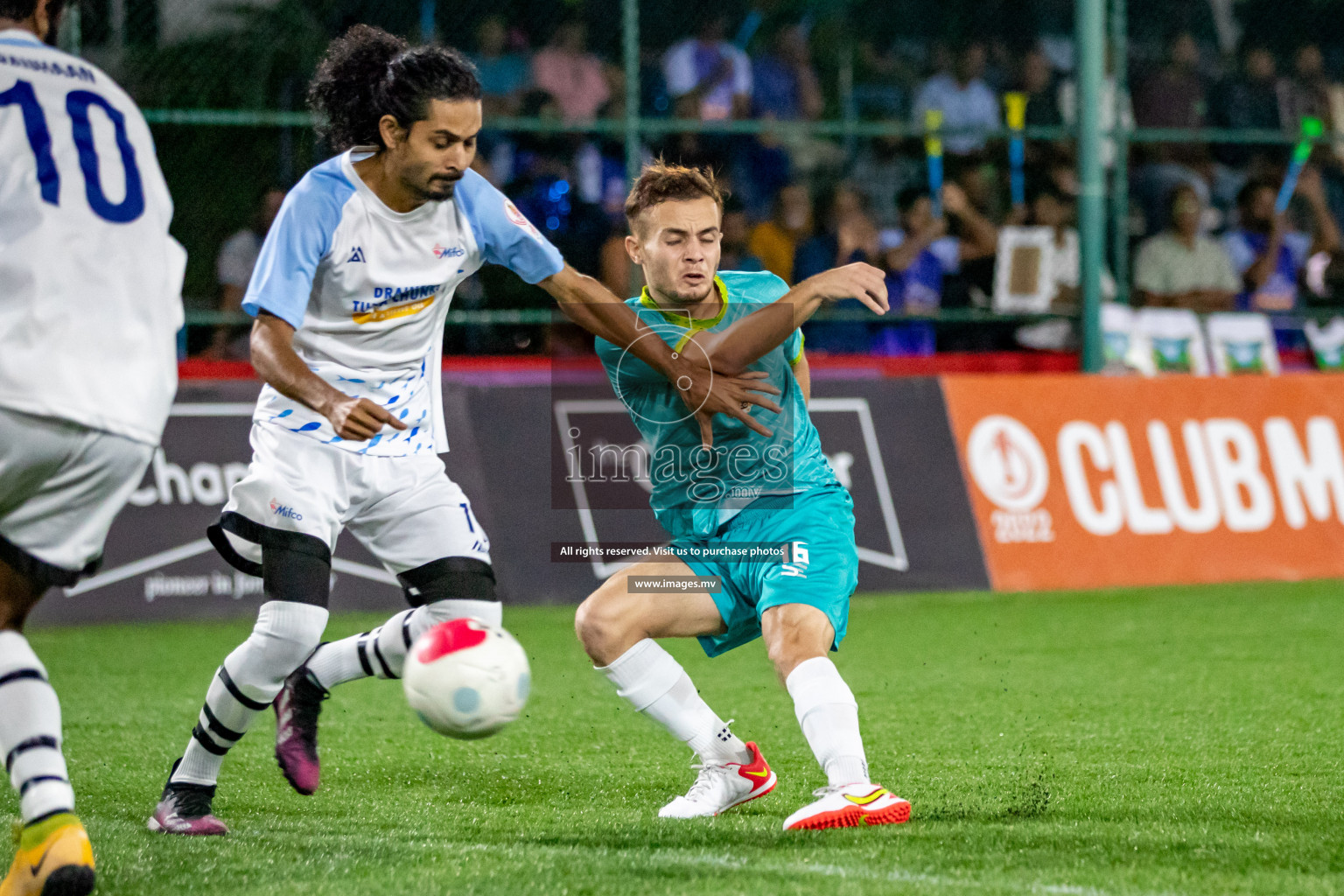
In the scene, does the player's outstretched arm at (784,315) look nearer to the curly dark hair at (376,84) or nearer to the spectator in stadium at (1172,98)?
the curly dark hair at (376,84)

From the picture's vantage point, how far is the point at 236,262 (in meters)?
9.95

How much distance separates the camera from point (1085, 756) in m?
5.14

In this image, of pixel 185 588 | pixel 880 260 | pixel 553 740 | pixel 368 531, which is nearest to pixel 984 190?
pixel 880 260

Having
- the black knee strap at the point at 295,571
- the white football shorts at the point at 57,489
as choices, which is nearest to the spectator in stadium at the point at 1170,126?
the black knee strap at the point at 295,571

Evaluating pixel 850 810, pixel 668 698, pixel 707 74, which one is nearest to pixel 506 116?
pixel 707 74

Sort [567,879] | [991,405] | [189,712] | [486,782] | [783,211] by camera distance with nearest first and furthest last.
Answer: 1. [567,879]
2. [486,782]
3. [189,712]
4. [991,405]
5. [783,211]

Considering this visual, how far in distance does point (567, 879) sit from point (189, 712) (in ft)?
10.3

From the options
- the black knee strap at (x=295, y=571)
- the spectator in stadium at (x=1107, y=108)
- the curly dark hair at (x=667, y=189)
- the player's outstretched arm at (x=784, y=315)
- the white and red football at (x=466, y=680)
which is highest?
the spectator in stadium at (x=1107, y=108)

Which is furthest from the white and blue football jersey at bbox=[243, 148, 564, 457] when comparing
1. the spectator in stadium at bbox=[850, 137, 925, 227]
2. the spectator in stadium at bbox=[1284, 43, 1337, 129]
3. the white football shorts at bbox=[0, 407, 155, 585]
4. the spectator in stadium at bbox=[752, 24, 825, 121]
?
the spectator in stadium at bbox=[1284, 43, 1337, 129]

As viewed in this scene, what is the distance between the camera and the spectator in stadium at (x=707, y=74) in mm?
11602

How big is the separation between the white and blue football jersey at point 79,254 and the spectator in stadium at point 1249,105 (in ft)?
36.2

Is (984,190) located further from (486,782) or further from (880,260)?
(486,782)

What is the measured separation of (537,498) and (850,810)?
5458 millimetres

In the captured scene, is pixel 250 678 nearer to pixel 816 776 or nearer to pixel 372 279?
pixel 372 279
